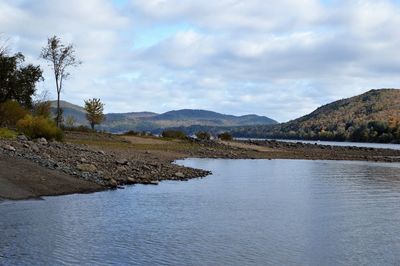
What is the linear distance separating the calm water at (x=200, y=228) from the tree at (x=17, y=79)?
125ft

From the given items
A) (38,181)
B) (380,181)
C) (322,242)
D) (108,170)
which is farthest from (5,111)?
(322,242)

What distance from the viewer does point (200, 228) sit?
66.4 ft

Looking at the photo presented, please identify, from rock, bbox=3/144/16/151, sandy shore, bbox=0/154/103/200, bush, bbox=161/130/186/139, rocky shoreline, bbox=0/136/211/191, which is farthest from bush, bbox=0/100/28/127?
bush, bbox=161/130/186/139

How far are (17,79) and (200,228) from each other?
164 feet

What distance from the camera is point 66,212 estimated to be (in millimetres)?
21547

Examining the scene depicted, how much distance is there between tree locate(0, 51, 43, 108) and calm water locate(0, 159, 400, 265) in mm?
38002

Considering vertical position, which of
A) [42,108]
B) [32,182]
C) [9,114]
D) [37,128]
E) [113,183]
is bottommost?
[113,183]

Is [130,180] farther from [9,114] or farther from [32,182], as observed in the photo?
[9,114]

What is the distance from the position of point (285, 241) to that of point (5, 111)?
48.6 metres

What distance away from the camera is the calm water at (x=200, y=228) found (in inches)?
627

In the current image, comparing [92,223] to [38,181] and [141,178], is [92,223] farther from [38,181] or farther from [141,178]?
[141,178]

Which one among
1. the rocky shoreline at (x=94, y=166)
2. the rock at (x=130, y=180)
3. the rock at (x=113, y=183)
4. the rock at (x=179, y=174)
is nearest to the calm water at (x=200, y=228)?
the rock at (x=113, y=183)

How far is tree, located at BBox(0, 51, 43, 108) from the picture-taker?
204 ft

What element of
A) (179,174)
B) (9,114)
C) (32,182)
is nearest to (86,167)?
(32,182)
